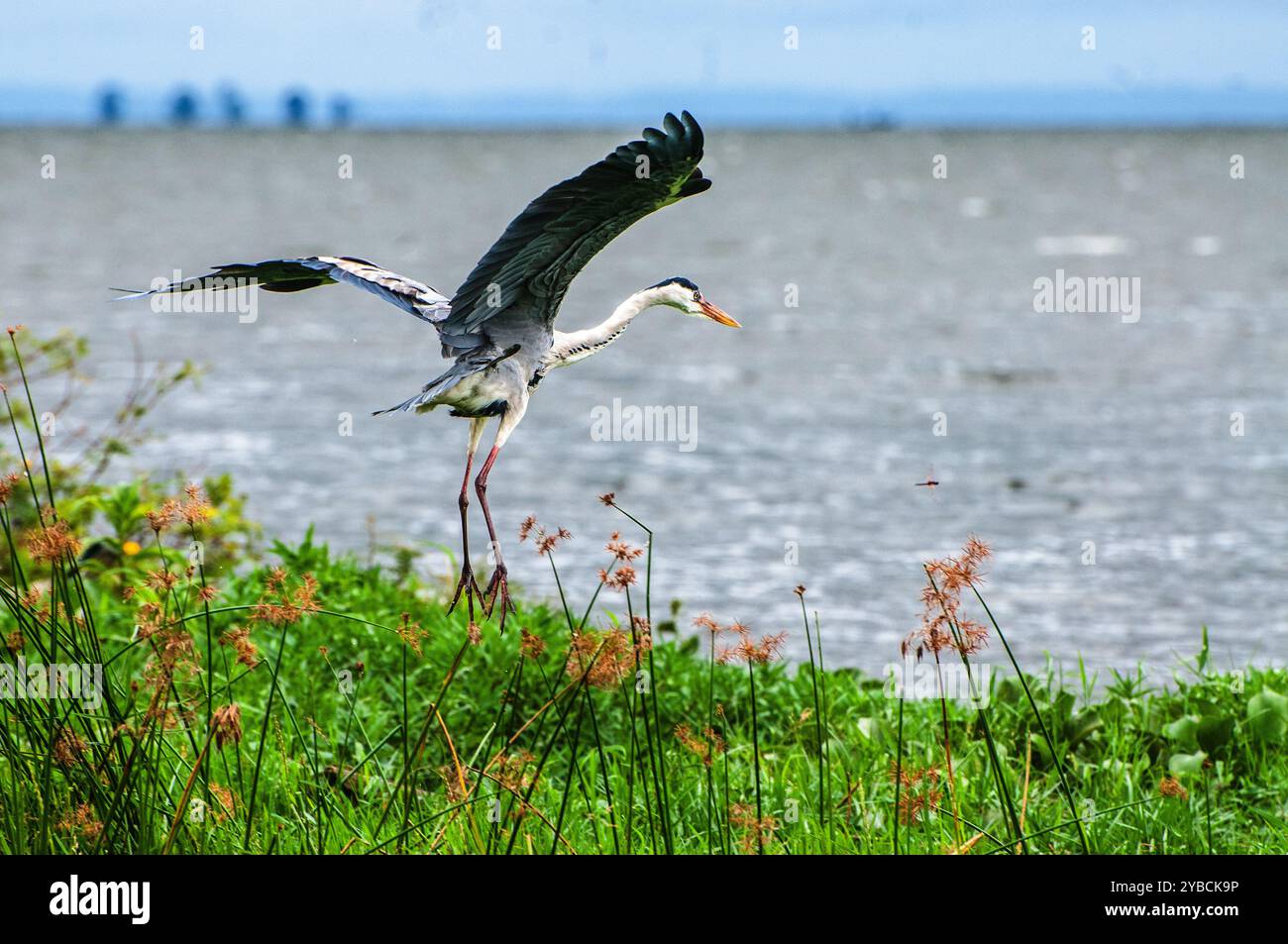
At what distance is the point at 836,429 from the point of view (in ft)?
58.4

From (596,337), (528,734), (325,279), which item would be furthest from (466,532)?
(528,734)

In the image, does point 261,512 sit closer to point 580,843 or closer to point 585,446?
point 585,446

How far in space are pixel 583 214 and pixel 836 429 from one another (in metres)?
15.2

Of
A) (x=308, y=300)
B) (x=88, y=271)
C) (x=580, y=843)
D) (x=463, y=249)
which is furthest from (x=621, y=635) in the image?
(x=463, y=249)

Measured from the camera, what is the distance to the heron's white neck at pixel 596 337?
9.11 feet

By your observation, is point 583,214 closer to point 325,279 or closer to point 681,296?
point 681,296

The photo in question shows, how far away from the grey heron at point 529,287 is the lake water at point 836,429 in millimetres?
5831

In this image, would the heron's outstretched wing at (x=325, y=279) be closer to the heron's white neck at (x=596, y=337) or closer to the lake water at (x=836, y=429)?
the heron's white neck at (x=596, y=337)

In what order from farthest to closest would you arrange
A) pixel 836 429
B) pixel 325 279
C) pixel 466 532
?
1. pixel 836 429
2. pixel 325 279
3. pixel 466 532

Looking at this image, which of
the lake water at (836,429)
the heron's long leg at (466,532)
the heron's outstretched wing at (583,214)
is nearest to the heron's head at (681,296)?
the heron's outstretched wing at (583,214)

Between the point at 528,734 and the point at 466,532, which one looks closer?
the point at 466,532
